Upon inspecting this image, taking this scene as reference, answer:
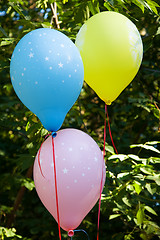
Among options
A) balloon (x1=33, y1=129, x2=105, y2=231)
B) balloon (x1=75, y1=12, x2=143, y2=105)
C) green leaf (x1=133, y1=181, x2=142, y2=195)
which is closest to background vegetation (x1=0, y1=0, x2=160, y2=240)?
green leaf (x1=133, y1=181, x2=142, y2=195)

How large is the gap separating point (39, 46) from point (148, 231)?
146 centimetres

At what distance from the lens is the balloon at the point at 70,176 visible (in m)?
1.48

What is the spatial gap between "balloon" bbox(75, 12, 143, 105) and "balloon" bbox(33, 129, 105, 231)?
0.30m

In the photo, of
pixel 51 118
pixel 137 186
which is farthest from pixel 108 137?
pixel 51 118

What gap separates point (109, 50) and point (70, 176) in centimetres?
56

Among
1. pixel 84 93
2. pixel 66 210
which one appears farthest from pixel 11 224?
pixel 66 210

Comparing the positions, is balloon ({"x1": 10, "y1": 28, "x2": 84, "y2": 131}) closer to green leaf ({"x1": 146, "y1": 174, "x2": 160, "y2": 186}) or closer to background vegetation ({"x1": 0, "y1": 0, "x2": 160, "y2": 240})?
background vegetation ({"x1": 0, "y1": 0, "x2": 160, "y2": 240})

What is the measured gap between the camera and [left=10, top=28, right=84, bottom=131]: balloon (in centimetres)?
142

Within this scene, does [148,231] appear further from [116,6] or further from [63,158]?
[116,6]

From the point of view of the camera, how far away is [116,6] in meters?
2.07

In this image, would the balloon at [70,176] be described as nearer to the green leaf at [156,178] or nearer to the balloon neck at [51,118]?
the balloon neck at [51,118]

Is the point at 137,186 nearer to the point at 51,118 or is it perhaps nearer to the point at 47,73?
the point at 51,118

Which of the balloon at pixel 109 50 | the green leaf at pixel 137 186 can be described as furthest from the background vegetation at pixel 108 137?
the balloon at pixel 109 50

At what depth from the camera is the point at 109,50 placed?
5.26ft
